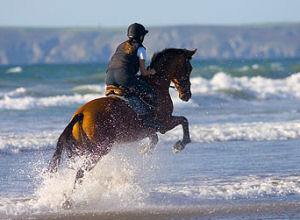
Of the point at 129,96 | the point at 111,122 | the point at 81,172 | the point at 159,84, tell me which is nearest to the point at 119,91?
the point at 129,96

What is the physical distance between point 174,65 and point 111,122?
1487 millimetres

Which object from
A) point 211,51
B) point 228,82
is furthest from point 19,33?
point 228,82

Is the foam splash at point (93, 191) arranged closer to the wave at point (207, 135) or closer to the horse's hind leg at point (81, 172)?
the horse's hind leg at point (81, 172)

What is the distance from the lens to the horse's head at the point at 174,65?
9398 mm

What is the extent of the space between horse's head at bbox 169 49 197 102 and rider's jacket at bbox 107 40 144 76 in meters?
0.76

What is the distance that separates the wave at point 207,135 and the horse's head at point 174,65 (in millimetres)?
4912

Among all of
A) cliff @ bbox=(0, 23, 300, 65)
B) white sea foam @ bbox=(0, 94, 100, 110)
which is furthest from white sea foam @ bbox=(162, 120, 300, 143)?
cliff @ bbox=(0, 23, 300, 65)

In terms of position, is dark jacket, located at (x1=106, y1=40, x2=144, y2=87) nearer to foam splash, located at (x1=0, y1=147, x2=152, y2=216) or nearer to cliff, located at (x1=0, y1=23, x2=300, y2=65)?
foam splash, located at (x1=0, y1=147, x2=152, y2=216)

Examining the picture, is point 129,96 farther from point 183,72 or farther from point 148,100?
point 183,72

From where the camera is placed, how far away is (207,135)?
1485 centimetres

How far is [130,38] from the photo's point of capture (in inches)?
350

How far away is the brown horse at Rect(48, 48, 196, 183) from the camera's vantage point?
833cm

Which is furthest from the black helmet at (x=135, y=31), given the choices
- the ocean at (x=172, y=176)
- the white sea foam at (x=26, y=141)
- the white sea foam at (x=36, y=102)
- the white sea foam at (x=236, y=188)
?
the white sea foam at (x=36, y=102)

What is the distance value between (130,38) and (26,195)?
2.52 m
